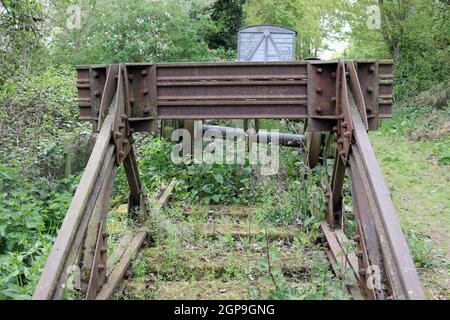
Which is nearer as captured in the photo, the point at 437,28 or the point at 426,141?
the point at 426,141

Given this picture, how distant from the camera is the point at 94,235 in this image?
3682 mm

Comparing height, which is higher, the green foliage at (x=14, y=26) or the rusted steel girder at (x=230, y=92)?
the green foliage at (x=14, y=26)

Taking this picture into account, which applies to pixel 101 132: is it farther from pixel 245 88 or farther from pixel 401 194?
pixel 401 194

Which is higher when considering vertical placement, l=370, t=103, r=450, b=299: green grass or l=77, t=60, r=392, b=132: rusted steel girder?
l=77, t=60, r=392, b=132: rusted steel girder

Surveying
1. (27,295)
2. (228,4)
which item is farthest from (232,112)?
(228,4)

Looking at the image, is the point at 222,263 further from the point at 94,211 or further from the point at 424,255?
the point at 424,255

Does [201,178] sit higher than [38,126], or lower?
lower

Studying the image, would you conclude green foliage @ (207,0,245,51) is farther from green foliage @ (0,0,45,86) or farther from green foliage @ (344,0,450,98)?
green foliage @ (0,0,45,86)

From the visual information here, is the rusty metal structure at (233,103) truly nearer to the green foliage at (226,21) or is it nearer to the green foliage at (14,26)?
the green foliage at (14,26)

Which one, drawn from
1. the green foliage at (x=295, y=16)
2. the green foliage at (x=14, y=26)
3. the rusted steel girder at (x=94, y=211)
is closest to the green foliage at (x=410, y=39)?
the green foliage at (x=295, y=16)

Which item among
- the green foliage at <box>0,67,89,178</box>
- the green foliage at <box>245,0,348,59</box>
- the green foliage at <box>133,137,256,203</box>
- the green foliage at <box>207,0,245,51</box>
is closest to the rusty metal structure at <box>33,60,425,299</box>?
the green foliage at <box>133,137,256,203</box>

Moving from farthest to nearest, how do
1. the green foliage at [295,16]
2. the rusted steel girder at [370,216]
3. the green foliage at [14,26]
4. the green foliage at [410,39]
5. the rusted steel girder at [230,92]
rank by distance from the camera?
the green foliage at [295,16] < the green foliage at [410,39] < the green foliage at [14,26] < the rusted steel girder at [230,92] < the rusted steel girder at [370,216]

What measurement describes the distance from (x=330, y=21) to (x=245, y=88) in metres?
18.5

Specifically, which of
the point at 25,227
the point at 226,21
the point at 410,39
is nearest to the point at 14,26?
the point at 25,227
